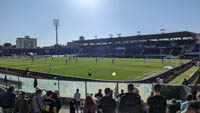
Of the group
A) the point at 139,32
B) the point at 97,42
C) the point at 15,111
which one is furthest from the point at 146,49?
the point at 15,111

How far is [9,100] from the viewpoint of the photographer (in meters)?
6.50

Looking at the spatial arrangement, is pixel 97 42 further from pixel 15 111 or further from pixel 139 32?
pixel 15 111

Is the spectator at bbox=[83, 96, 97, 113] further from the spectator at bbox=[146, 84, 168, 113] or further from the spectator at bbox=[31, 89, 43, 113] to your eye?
the spectator at bbox=[31, 89, 43, 113]

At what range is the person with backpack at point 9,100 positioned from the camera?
6.41 meters

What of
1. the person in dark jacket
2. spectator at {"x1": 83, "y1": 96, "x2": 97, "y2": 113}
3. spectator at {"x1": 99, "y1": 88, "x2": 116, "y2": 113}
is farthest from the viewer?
the person in dark jacket

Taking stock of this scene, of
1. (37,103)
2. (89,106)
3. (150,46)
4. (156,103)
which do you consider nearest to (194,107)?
(156,103)

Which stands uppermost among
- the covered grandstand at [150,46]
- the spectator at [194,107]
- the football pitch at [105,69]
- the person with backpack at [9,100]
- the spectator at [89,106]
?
the covered grandstand at [150,46]

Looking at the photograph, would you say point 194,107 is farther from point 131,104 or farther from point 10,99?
point 10,99

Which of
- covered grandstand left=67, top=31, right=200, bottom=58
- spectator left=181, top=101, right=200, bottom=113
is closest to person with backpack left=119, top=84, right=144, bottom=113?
spectator left=181, top=101, right=200, bottom=113

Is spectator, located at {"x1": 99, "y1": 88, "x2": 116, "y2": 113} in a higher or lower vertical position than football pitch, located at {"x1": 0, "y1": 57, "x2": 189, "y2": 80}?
higher

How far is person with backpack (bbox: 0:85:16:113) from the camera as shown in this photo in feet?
21.0

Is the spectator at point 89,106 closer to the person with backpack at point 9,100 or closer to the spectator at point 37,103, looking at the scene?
the spectator at point 37,103

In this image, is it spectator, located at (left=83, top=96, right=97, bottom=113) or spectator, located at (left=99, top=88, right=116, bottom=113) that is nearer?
spectator, located at (left=83, top=96, right=97, bottom=113)

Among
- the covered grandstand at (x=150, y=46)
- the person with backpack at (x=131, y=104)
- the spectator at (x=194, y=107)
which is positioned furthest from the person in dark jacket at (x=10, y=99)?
the covered grandstand at (x=150, y=46)
